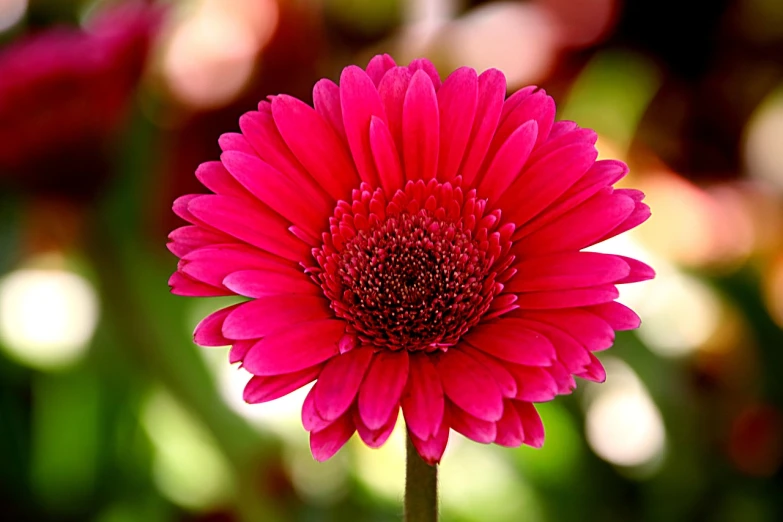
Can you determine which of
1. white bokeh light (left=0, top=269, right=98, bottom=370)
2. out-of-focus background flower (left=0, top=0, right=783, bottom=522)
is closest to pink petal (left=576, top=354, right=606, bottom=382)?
out-of-focus background flower (left=0, top=0, right=783, bottom=522)

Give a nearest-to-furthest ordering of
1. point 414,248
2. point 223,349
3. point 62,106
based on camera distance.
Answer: point 414,248
point 62,106
point 223,349

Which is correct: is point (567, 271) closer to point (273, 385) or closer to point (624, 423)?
point (273, 385)

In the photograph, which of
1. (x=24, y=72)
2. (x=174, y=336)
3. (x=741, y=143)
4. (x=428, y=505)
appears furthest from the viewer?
(x=741, y=143)

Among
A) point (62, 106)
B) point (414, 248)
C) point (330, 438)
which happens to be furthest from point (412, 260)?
point (62, 106)

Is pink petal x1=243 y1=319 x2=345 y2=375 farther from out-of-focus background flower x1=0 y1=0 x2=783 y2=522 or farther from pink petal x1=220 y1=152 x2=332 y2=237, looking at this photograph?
out-of-focus background flower x1=0 y1=0 x2=783 y2=522

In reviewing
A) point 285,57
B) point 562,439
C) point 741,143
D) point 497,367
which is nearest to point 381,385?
point 497,367

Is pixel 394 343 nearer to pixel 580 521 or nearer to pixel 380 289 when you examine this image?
pixel 380 289
